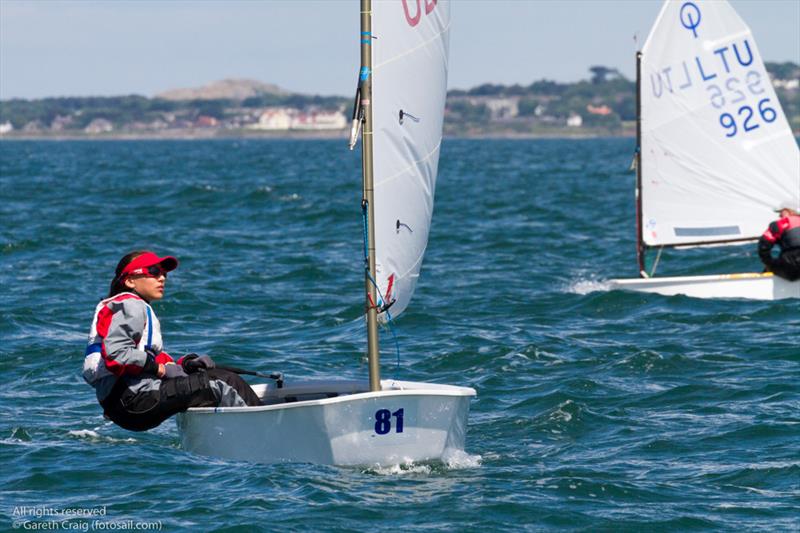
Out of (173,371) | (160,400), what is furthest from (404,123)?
(160,400)

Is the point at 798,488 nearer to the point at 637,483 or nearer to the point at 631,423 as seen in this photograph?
the point at 637,483

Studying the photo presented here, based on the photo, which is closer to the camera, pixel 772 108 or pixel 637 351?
pixel 637 351

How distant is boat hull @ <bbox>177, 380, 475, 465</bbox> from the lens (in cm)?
1002

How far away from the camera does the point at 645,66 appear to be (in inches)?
836

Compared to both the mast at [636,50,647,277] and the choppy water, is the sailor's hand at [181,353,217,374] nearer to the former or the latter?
the choppy water

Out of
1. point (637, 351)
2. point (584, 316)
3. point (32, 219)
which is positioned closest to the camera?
point (637, 351)

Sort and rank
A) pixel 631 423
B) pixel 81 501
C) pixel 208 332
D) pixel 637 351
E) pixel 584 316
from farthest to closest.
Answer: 1. pixel 584 316
2. pixel 208 332
3. pixel 637 351
4. pixel 631 423
5. pixel 81 501

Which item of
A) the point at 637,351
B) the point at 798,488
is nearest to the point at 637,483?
the point at 798,488

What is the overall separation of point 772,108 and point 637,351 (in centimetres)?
737

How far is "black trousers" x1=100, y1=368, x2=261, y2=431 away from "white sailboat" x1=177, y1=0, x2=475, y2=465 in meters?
0.14

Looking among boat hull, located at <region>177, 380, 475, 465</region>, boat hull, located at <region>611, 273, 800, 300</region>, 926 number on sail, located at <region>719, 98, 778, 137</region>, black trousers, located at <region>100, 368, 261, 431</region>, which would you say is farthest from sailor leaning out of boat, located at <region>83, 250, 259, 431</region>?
926 number on sail, located at <region>719, 98, 778, 137</region>

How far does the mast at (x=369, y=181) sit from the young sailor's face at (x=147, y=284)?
5.24 ft

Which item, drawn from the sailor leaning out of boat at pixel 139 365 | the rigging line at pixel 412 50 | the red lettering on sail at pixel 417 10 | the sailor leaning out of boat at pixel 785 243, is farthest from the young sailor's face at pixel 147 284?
the sailor leaning out of boat at pixel 785 243

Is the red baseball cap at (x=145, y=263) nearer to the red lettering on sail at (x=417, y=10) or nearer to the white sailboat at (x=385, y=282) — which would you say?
the white sailboat at (x=385, y=282)
